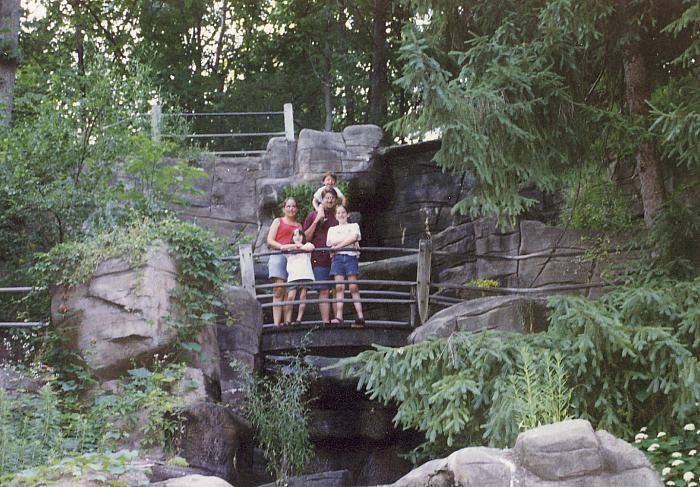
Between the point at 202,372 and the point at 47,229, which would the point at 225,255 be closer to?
the point at 47,229

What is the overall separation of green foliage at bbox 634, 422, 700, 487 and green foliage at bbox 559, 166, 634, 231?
15.6ft

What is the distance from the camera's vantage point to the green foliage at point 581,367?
8266mm

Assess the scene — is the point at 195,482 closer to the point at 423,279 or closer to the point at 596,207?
the point at 423,279

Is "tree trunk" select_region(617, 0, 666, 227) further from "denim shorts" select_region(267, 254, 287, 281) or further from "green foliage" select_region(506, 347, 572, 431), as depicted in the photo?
"denim shorts" select_region(267, 254, 287, 281)

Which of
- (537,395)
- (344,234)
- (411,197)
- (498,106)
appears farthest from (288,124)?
(537,395)

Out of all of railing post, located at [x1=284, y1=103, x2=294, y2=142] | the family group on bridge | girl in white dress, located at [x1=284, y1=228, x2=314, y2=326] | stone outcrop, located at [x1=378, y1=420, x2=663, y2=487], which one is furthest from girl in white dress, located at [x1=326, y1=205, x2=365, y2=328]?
railing post, located at [x1=284, y1=103, x2=294, y2=142]

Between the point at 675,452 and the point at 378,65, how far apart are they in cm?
1594

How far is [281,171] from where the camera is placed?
18.1 meters

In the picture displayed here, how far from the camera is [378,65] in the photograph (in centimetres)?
2233

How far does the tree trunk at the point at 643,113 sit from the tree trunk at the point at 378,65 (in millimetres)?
11389

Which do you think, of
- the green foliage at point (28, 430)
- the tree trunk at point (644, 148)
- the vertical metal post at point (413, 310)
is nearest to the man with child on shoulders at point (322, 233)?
the vertical metal post at point (413, 310)

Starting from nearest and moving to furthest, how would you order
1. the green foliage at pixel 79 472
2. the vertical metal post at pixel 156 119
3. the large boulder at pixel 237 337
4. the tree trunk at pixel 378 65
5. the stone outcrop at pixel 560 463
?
1. the stone outcrop at pixel 560 463
2. the green foliage at pixel 79 472
3. the large boulder at pixel 237 337
4. the vertical metal post at pixel 156 119
5. the tree trunk at pixel 378 65

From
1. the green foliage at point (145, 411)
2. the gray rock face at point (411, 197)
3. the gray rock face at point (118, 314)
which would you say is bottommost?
the green foliage at point (145, 411)

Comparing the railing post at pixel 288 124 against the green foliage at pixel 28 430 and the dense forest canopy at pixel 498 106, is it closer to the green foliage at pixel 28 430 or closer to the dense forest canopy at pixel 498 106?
the dense forest canopy at pixel 498 106
